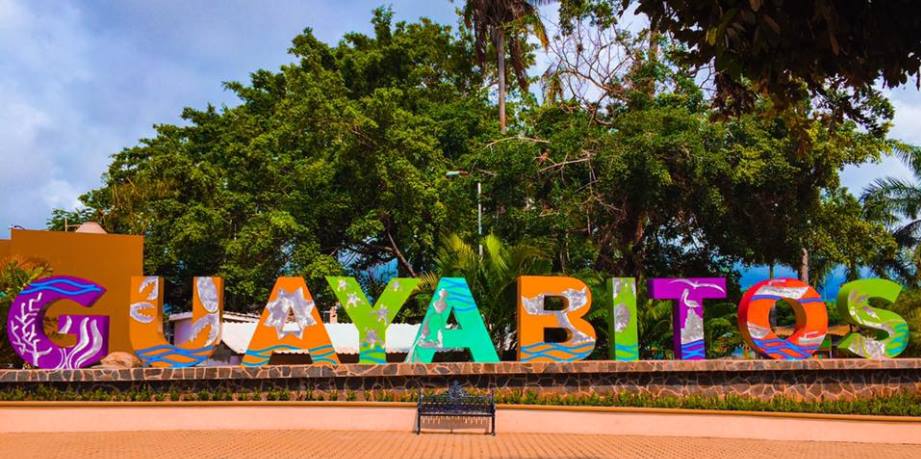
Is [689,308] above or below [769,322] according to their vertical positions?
above

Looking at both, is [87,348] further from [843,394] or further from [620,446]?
[843,394]

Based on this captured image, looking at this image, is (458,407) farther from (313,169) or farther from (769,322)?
(313,169)

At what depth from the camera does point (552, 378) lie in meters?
16.9

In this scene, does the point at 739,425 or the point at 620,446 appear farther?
the point at 739,425

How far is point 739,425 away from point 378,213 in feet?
50.0

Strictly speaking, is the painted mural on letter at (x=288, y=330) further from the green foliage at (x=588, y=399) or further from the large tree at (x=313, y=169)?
the large tree at (x=313, y=169)

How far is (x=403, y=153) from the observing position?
88.7ft

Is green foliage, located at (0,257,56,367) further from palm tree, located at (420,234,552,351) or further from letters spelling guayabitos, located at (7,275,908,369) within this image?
palm tree, located at (420,234,552,351)

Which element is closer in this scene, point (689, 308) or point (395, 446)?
point (395, 446)

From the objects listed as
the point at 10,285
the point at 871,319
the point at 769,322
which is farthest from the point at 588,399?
the point at 10,285

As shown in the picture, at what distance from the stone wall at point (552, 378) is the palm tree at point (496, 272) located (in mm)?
3405

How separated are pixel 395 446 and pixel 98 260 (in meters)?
12.9

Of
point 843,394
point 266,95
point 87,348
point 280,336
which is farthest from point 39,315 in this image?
point 266,95

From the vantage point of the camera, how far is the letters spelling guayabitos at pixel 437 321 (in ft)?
52.1
